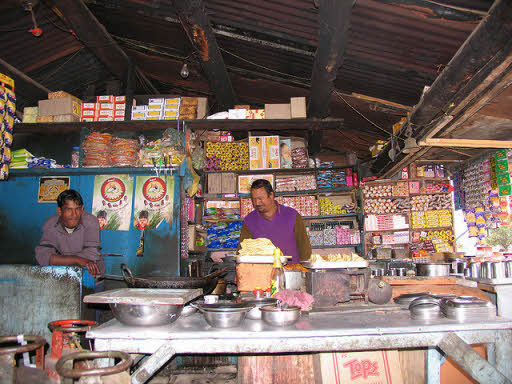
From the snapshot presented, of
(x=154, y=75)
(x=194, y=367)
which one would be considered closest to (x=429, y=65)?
(x=194, y=367)

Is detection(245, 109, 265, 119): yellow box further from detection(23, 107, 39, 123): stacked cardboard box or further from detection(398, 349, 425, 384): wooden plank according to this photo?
detection(398, 349, 425, 384): wooden plank

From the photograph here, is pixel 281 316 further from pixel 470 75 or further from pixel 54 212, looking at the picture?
pixel 54 212

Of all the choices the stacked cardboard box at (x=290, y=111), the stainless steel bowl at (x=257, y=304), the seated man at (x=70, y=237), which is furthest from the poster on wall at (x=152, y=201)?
the stainless steel bowl at (x=257, y=304)

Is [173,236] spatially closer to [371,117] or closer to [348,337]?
[348,337]

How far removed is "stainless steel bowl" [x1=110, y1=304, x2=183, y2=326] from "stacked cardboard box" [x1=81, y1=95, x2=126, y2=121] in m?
4.38

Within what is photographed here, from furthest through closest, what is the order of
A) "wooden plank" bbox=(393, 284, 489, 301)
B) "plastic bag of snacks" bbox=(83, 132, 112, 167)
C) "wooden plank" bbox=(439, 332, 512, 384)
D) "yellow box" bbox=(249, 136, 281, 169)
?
"yellow box" bbox=(249, 136, 281, 169)
"plastic bag of snacks" bbox=(83, 132, 112, 167)
"wooden plank" bbox=(393, 284, 489, 301)
"wooden plank" bbox=(439, 332, 512, 384)

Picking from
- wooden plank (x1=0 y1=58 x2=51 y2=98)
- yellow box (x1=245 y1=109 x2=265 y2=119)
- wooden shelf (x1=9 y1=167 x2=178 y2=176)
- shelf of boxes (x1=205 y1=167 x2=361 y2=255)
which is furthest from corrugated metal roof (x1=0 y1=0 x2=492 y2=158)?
wooden shelf (x1=9 y1=167 x2=178 y2=176)

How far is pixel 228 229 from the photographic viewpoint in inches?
272

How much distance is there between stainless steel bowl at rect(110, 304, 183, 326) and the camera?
1.93m

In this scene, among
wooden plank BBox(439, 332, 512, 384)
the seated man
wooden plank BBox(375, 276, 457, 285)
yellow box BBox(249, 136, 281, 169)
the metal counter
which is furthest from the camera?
yellow box BBox(249, 136, 281, 169)

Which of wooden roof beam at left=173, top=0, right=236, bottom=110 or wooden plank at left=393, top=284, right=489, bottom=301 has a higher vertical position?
wooden roof beam at left=173, top=0, right=236, bottom=110

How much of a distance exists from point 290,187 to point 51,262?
14.8 feet

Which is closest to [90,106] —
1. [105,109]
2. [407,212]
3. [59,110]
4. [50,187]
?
[105,109]

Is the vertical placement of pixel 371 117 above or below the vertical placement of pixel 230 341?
above
